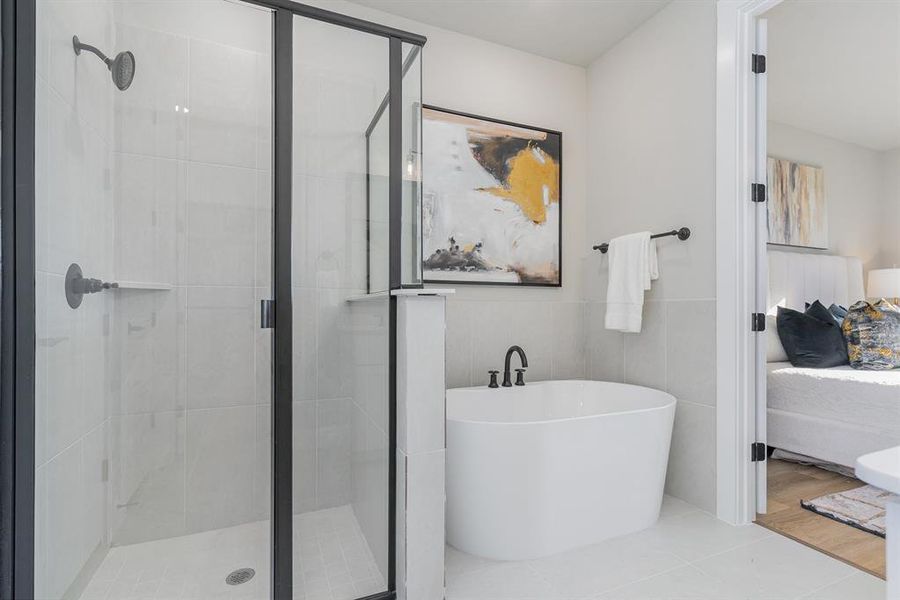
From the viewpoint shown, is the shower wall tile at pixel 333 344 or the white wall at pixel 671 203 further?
the white wall at pixel 671 203

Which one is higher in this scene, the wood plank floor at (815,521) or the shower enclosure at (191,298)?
the shower enclosure at (191,298)

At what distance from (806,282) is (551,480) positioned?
3.00 metres

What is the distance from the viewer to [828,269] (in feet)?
11.7

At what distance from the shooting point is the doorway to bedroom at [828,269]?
2.04 meters

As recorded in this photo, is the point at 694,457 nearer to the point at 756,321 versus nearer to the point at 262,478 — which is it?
the point at 756,321

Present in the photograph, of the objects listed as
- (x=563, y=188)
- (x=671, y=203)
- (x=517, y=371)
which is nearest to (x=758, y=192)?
(x=671, y=203)

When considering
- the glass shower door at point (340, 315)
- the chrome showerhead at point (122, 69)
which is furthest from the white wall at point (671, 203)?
the chrome showerhead at point (122, 69)

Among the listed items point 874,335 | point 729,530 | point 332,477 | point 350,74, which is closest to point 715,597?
point 729,530

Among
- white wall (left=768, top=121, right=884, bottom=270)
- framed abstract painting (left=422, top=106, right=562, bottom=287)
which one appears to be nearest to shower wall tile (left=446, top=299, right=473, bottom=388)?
framed abstract painting (left=422, top=106, right=562, bottom=287)

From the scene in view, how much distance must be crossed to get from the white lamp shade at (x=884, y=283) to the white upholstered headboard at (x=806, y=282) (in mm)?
66

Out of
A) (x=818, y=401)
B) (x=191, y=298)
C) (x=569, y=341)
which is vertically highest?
(x=191, y=298)

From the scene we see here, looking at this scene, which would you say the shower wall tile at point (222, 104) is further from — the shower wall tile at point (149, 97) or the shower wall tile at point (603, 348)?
the shower wall tile at point (603, 348)

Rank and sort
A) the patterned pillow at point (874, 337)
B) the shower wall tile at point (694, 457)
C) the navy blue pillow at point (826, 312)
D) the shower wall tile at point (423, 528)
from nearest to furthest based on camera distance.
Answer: the shower wall tile at point (423, 528), the shower wall tile at point (694, 457), the patterned pillow at point (874, 337), the navy blue pillow at point (826, 312)

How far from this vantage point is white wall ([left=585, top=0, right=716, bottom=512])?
214 centimetres
